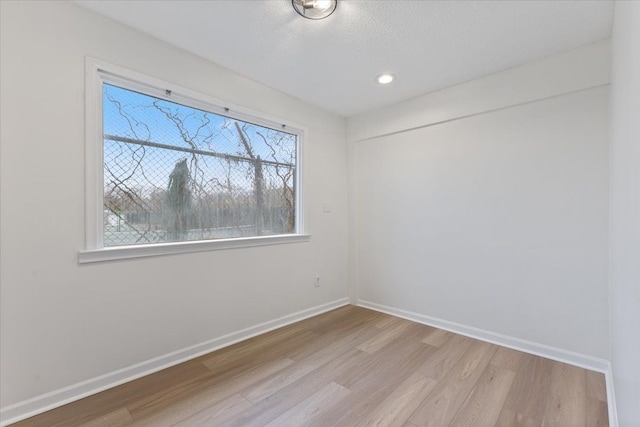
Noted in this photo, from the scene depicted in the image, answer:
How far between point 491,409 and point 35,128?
3050 mm

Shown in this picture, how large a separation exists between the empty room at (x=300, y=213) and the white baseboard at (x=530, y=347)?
0.02 metres

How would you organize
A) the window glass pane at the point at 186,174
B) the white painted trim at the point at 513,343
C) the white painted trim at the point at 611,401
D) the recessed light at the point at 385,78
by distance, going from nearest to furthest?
the white painted trim at the point at 611,401 < the window glass pane at the point at 186,174 < the white painted trim at the point at 513,343 < the recessed light at the point at 385,78

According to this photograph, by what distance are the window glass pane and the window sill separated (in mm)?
102

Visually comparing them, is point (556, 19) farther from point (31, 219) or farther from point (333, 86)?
point (31, 219)

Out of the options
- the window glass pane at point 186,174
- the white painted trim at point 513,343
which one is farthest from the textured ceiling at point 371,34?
the white painted trim at point 513,343

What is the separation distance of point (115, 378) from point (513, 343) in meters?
3.00

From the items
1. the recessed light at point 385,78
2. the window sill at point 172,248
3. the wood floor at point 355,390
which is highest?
the recessed light at point 385,78

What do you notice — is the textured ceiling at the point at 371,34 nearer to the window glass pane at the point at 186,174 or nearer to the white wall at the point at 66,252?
the white wall at the point at 66,252

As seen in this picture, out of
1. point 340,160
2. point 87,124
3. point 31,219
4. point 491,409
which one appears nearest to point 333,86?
point 340,160

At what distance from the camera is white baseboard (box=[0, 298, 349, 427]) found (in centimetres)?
155

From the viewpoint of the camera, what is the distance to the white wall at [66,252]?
1.53 m

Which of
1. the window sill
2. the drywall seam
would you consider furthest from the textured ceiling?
the window sill

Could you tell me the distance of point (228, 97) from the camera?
2.45 metres

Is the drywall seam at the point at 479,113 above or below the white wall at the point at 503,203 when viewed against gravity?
above
